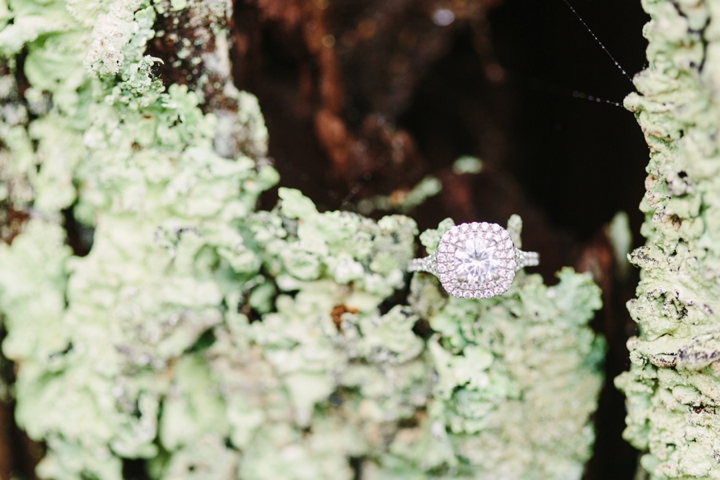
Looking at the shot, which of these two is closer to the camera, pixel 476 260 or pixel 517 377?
pixel 476 260

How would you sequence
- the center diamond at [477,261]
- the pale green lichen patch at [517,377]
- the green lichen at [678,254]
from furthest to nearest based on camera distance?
the pale green lichen patch at [517,377] → the center diamond at [477,261] → the green lichen at [678,254]

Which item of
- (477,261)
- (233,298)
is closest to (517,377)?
(477,261)

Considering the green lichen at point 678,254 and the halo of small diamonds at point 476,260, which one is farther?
the halo of small diamonds at point 476,260

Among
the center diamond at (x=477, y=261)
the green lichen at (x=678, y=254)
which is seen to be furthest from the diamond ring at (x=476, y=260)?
the green lichen at (x=678, y=254)

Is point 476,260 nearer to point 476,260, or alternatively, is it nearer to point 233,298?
point 476,260

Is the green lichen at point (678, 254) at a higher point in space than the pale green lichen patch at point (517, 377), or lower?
higher

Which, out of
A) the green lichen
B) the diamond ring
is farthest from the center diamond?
the green lichen

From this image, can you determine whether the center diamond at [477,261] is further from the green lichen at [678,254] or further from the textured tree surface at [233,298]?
the green lichen at [678,254]

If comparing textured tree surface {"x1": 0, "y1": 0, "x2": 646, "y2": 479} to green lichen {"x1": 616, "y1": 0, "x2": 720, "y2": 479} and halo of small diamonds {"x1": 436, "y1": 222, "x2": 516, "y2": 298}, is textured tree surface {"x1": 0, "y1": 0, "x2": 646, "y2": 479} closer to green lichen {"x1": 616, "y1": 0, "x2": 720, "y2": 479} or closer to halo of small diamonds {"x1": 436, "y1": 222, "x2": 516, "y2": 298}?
halo of small diamonds {"x1": 436, "y1": 222, "x2": 516, "y2": 298}
